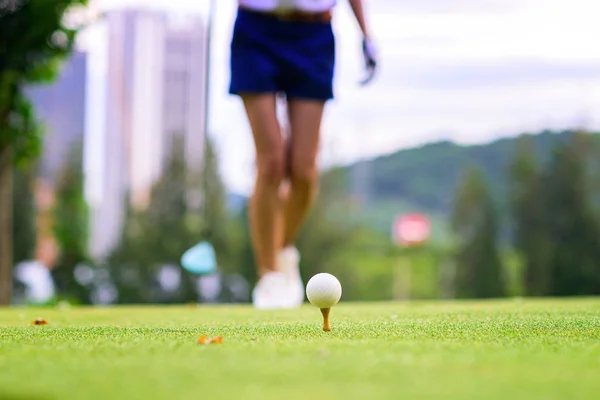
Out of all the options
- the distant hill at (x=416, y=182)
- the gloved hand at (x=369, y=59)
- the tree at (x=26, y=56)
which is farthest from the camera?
the distant hill at (x=416, y=182)

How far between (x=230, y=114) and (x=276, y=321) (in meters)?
33.6

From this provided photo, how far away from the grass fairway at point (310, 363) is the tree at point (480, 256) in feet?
114

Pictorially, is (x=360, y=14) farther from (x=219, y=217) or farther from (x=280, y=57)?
(x=219, y=217)

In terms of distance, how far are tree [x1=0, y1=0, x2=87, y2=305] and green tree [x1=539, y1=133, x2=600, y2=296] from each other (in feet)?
89.5

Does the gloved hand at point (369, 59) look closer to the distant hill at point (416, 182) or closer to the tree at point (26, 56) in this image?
the tree at point (26, 56)

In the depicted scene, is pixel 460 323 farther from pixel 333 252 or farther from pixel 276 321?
pixel 333 252

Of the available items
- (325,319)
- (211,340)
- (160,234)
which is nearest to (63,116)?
(160,234)

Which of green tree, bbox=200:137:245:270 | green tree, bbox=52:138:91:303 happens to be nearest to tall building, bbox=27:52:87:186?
green tree, bbox=52:138:91:303

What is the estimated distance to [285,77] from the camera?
607cm

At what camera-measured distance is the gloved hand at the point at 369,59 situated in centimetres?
634

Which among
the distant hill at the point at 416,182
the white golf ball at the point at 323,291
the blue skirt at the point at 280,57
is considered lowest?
the white golf ball at the point at 323,291

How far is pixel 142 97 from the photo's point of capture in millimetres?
57562

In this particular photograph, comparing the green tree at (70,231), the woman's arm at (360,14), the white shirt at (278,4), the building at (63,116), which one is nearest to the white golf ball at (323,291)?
the white shirt at (278,4)

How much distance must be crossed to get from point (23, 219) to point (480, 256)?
57.2ft
